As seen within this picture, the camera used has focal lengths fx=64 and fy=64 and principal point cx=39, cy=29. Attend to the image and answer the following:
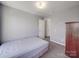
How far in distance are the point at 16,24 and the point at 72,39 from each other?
9.80 feet

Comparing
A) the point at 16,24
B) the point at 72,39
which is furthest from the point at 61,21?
the point at 16,24

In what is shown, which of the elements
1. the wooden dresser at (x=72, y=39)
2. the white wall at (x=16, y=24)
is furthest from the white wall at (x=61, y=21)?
the white wall at (x=16, y=24)

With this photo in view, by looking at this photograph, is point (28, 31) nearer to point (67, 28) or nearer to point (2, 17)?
point (2, 17)

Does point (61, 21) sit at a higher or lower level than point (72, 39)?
higher

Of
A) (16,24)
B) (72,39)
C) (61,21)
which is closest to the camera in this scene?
(72,39)

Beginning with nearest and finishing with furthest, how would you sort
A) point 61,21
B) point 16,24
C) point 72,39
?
point 72,39 < point 16,24 < point 61,21

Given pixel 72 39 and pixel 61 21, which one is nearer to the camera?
pixel 72 39

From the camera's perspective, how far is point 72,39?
7.67ft

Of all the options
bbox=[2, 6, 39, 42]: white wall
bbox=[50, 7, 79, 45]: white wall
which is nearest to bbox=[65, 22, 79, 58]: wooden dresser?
bbox=[50, 7, 79, 45]: white wall

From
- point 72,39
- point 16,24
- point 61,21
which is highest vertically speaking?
point 61,21

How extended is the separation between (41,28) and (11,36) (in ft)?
9.76

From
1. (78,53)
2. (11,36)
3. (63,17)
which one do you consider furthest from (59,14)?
(11,36)

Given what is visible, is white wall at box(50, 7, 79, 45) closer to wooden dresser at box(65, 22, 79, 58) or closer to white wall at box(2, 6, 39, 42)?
wooden dresser at box(65, 22, 79, 58)

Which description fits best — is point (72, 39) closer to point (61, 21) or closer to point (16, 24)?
point (61, 21)
